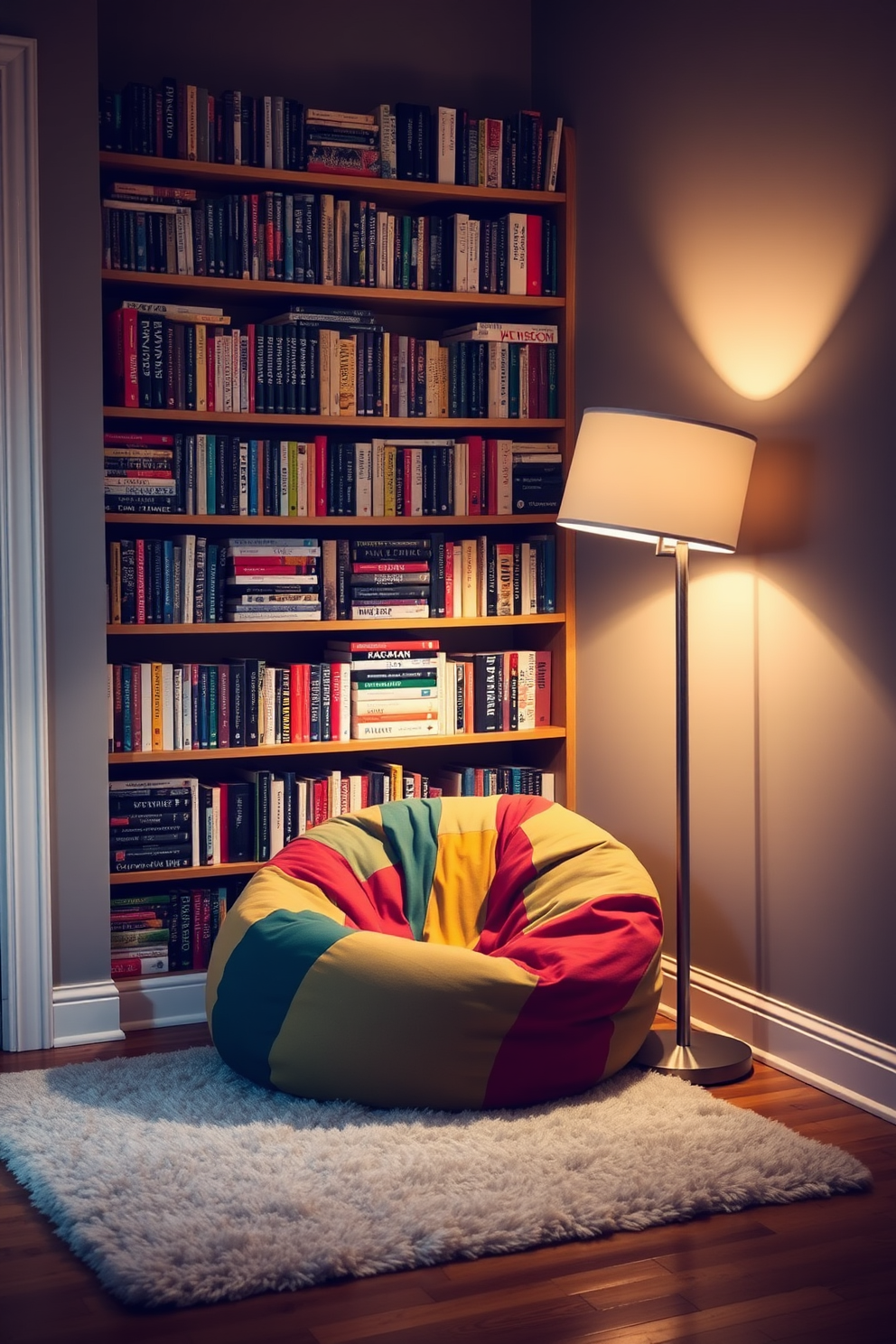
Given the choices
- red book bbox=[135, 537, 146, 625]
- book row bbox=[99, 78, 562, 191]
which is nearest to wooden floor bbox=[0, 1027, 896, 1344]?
red book bbox=[135, 537, 146, 625]

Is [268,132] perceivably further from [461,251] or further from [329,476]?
[329,476]

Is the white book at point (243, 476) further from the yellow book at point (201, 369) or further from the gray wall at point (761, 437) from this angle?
the gray wall at point (761, 437)

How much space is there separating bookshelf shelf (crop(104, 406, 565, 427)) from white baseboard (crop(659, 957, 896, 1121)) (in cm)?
155

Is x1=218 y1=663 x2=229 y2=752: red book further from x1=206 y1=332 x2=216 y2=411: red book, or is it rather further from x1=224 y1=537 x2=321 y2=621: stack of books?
x1=206 y1=332 x2=216 y2=411: red book

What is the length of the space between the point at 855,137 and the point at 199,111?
1619mm

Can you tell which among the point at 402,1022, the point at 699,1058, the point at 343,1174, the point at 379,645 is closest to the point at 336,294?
the point at 379,645

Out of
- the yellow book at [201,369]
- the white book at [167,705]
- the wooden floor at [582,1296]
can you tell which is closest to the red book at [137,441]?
the yellow book at [201,369]

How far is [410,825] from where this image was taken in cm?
355

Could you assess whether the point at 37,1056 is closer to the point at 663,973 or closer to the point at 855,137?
the point at 663,973

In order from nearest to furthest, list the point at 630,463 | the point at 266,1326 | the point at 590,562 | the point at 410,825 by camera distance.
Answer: the point at 266,1326 < the point at 630,463 < the point at 410,825 < the point at 590,562

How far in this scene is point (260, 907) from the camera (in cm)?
309

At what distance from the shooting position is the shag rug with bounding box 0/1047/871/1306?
229 cm

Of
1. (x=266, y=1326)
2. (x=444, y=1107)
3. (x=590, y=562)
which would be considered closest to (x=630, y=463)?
(x=590, y=562)

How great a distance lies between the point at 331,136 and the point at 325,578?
1.14 m
